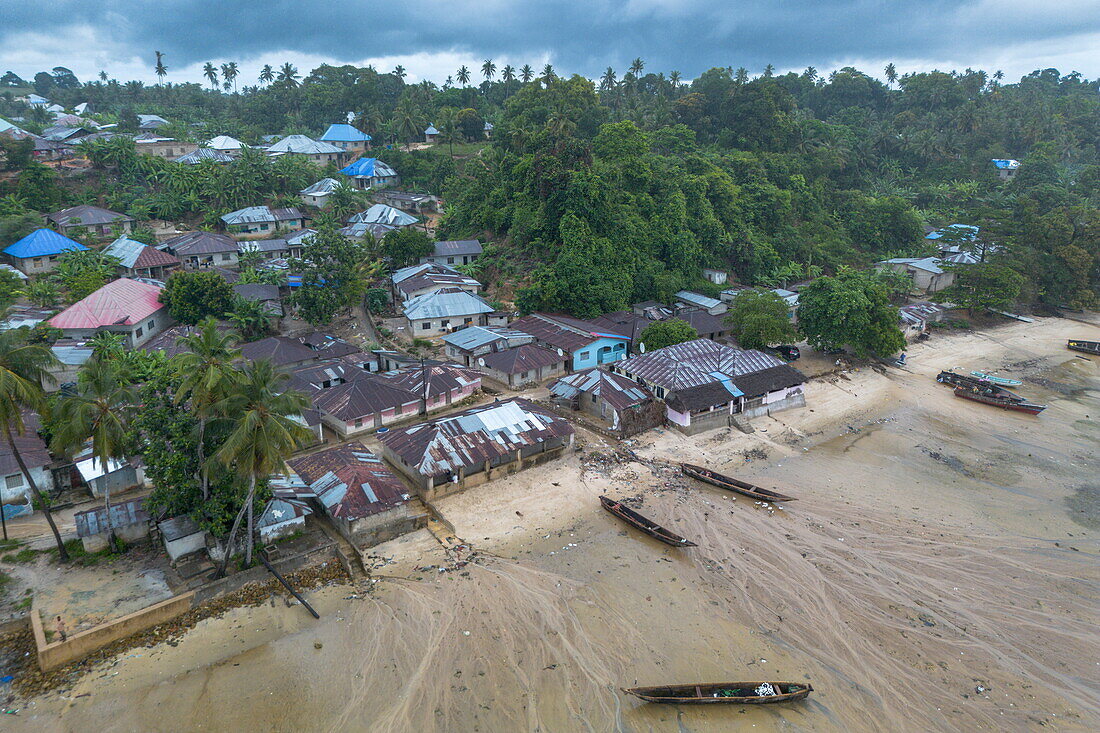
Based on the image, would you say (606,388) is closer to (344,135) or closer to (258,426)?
(258,426)

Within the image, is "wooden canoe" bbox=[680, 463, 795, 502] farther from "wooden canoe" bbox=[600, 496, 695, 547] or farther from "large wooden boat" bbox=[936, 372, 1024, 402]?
"large wooden boat" bbox=[936, 372, 1024, 402]

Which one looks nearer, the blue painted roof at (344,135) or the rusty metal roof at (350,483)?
the rusty metal roof at (350,483)

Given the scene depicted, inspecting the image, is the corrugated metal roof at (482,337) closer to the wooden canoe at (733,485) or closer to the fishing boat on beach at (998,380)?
the wooden canoe at (733,485)

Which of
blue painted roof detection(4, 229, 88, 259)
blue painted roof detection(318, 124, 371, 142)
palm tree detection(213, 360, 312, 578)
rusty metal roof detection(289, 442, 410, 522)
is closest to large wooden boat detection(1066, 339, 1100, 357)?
rusty metal roof detection(289, 442, 410, 522)

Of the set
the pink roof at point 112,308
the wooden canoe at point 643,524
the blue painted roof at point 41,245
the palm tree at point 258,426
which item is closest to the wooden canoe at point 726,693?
the wooden canoe at point 643,524

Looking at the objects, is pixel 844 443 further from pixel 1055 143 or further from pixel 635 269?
pixel 1055 143
